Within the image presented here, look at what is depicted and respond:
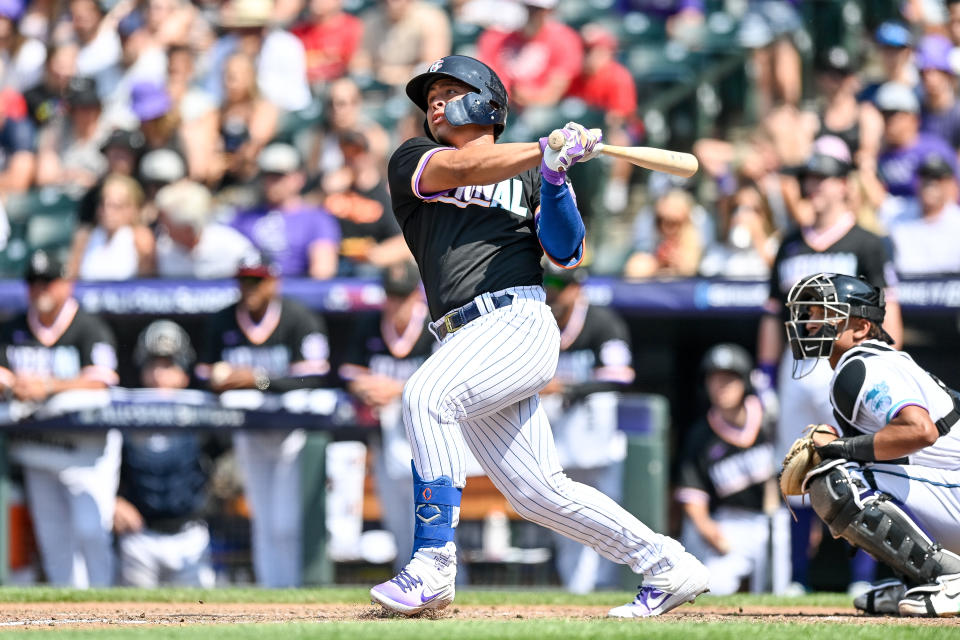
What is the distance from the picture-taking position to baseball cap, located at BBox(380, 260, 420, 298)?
23.8 feet

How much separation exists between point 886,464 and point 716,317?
3096 millimetres

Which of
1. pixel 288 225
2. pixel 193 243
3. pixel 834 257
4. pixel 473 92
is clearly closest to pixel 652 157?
pixel 473 92

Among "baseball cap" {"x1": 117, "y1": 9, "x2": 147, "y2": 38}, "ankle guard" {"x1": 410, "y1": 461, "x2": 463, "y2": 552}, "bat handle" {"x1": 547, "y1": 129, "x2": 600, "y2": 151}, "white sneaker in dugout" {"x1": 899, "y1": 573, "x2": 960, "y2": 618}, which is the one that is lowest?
"white sneaker in dugout" {"x1": 899, "y1": 573, "x2": 960, "y2": 618}

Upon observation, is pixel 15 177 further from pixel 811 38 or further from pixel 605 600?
pixel 605 600

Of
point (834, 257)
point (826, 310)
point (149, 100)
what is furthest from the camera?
point (149, 100)

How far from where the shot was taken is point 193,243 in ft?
28.5

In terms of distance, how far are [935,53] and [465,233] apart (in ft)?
17.0

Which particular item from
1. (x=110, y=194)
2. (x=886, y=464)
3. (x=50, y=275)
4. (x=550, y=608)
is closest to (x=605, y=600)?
(x=550, y=608)

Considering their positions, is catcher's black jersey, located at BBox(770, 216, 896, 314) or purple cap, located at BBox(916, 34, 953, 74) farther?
purple cap, located at BBox(916, 34, 953, 74)

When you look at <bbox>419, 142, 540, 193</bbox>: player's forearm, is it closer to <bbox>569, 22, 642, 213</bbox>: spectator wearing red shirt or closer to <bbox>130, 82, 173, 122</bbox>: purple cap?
<bbox>569, 22, 642, 213</bbox>: spectator wearing red shirt

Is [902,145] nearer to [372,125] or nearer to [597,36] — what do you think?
[597,36]

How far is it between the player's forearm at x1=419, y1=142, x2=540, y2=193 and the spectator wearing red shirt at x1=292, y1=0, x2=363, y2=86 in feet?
20.7

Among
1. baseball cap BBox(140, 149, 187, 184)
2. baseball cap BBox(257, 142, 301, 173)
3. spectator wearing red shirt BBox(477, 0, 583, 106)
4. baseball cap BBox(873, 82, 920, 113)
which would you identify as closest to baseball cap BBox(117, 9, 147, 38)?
baseball cap BBox(140, 149, 187, 184)

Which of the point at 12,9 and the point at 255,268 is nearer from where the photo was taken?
the point at 255,268
